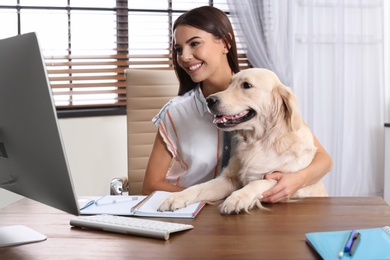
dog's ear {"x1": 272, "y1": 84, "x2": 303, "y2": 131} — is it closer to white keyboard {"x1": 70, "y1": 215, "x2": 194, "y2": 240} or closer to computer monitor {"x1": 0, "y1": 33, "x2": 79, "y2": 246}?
white keyboard {"x1": 70, "y1": 215, "x2": 194, "y2": 240}

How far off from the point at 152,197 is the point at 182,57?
59 centimetres

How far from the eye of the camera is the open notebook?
1.23 metres

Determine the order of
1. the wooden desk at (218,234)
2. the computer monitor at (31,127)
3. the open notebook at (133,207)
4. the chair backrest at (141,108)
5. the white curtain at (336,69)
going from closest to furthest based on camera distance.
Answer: the computer monitor at (31,127) < the wooden desk at (218,234) < the open notebook at (133,207) < the chair backrest at (141,108) < the white curtain at (336,69)

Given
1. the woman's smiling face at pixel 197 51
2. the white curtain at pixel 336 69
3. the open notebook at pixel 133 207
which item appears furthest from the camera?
the white curtain at pixel 336 69

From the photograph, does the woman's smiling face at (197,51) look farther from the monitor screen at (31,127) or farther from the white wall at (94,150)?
the white wall at (94,150)

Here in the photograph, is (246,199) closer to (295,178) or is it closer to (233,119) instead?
(295,178)

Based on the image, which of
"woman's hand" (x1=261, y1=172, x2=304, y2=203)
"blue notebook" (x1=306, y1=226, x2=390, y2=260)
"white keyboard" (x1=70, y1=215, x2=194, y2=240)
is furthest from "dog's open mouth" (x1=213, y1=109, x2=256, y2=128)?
"blue notebook" (x1=306, y1=226, x2=390, y2=260)

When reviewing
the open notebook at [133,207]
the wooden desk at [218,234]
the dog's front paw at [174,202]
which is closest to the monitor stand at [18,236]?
the wooden desk at [218,234]

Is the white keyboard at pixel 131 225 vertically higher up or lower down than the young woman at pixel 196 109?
lower down

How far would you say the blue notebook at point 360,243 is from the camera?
882 mm

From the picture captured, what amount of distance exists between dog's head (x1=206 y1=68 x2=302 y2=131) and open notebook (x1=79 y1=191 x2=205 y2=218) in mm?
344

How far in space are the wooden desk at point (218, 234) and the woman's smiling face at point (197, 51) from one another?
2.12ft

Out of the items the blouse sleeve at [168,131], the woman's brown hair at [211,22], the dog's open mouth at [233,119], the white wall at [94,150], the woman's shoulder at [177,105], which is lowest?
the white wall at [94,150]

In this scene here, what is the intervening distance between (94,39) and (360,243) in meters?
2.74
